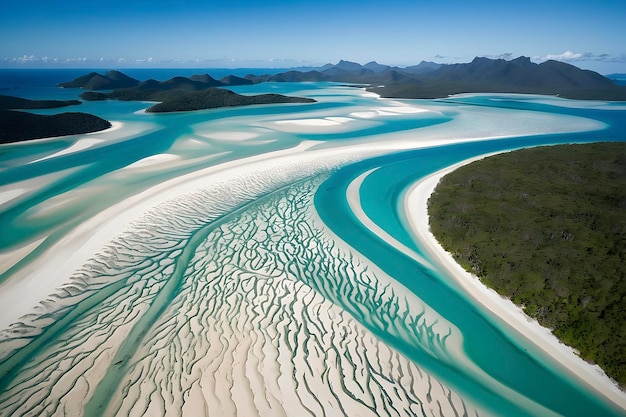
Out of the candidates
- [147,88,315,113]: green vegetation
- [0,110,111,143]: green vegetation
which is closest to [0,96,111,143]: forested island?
[0,110,111,143]: green vegetation

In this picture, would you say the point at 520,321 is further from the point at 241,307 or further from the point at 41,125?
the point at 41,125

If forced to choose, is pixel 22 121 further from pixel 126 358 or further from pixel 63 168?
pixel 126 358

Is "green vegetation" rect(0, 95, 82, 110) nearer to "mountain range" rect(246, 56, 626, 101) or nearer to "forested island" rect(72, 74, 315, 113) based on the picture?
"forested island" rect(72, 74, 315, 113)

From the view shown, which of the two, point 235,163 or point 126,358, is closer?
point 126,358

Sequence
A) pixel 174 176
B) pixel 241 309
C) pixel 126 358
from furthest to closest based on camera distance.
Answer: pixel 174 176
pixel 241 309
pixel 126 358

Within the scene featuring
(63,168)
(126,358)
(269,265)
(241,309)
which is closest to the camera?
(126,358)

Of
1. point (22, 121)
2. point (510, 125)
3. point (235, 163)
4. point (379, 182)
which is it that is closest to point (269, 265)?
point (379, 182)
